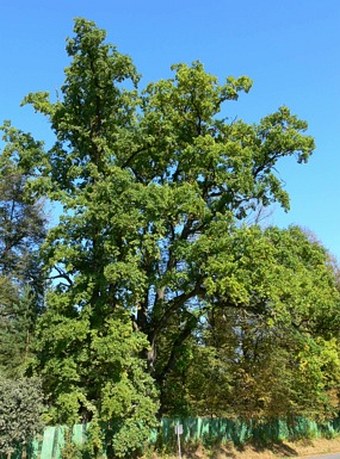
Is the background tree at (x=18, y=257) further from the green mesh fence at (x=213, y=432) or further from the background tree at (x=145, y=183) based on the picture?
the green mesh fence at (x=213, y=432)

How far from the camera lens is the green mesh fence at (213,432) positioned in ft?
65.1

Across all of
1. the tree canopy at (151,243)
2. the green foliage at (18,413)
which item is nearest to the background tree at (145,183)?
the tree canopy at (151,243)

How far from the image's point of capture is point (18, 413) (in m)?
17.2

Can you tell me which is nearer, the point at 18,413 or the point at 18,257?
the point at 18,413

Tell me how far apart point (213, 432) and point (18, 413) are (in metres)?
13.8

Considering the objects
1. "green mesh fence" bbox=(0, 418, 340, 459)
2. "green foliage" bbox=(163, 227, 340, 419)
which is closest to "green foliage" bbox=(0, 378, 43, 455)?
"green mesh fence" bbox=(0, 418, 340, 459)

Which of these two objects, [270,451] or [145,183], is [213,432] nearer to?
[270,451]

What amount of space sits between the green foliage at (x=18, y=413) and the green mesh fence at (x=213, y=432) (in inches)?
72.8

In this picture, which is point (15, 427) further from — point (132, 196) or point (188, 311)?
point (188, 311)

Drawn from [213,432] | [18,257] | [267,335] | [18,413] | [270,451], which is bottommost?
[270,451]

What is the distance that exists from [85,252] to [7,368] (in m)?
8.49

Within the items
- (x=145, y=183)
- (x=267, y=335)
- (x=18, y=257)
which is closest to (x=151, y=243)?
(x=145, y=183)

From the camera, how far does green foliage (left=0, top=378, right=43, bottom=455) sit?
16906mm

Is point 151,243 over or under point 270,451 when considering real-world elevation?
over
